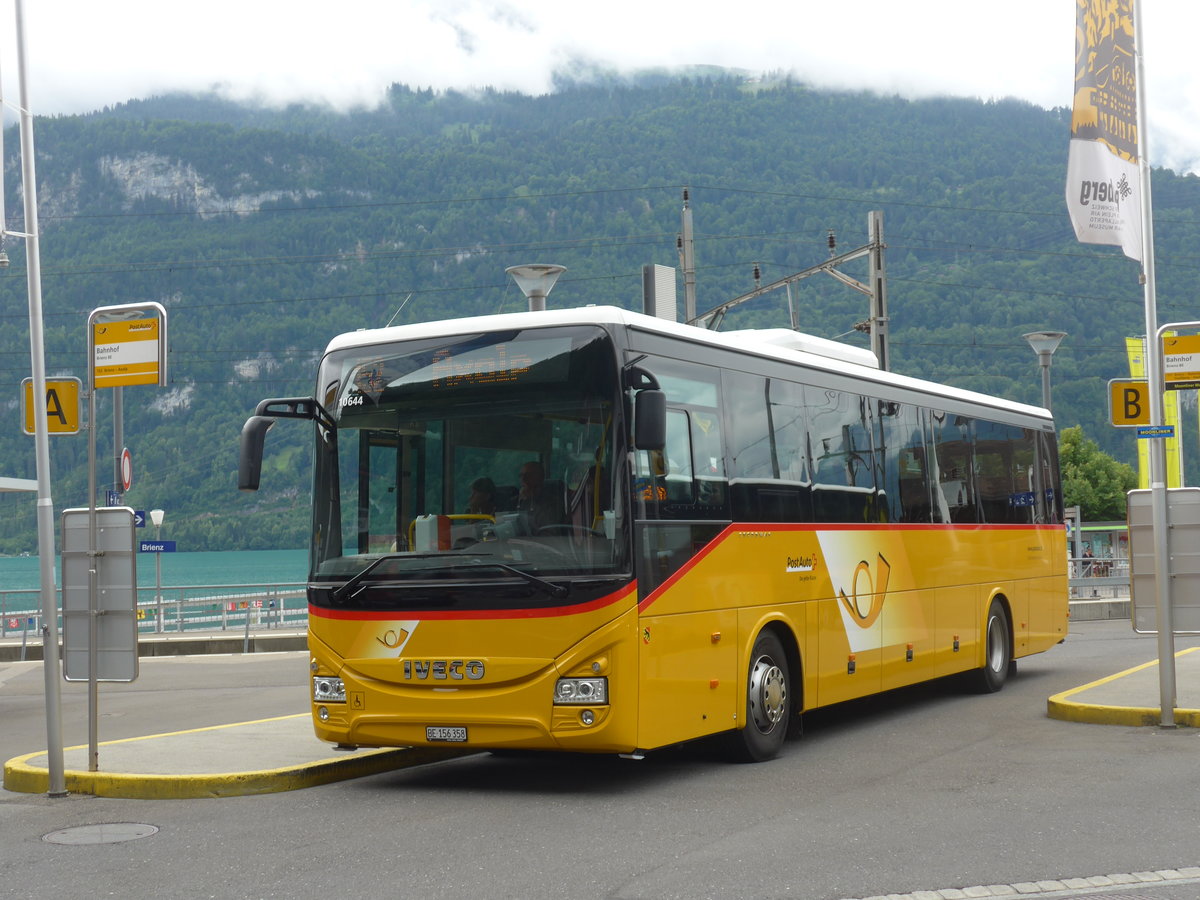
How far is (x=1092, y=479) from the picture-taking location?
321ft

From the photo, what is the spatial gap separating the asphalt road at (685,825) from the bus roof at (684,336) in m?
2.97

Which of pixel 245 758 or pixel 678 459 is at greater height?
pixel 678 459

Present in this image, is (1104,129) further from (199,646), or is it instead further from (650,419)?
(199,646)

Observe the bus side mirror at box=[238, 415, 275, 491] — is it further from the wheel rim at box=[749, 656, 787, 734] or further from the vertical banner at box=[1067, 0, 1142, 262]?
the vertical banner at box=[1067, 0, 1142, 262]

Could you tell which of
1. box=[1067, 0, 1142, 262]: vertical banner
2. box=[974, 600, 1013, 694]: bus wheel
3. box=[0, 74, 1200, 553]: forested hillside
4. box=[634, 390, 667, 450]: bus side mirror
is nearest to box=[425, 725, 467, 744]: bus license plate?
box=[634, 390, 667, 450]: bus side mirror

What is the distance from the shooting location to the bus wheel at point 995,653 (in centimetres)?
1611

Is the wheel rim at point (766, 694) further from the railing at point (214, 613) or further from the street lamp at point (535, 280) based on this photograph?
the railing at point (214, 613)

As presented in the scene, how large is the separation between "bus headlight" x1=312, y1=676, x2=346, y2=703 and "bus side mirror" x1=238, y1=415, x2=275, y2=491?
4.44 ft

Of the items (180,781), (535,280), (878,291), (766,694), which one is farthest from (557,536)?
(878,291)

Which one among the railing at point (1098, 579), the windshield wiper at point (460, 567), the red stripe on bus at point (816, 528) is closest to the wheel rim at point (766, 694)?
the red stripe on bus at point (816, 528)

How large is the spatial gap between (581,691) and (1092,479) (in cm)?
9345

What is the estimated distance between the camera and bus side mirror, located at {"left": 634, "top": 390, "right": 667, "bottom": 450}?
9.54 m

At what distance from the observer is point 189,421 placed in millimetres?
80312

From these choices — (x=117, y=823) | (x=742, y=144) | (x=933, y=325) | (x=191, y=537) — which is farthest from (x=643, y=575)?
(x=742, y=144)
